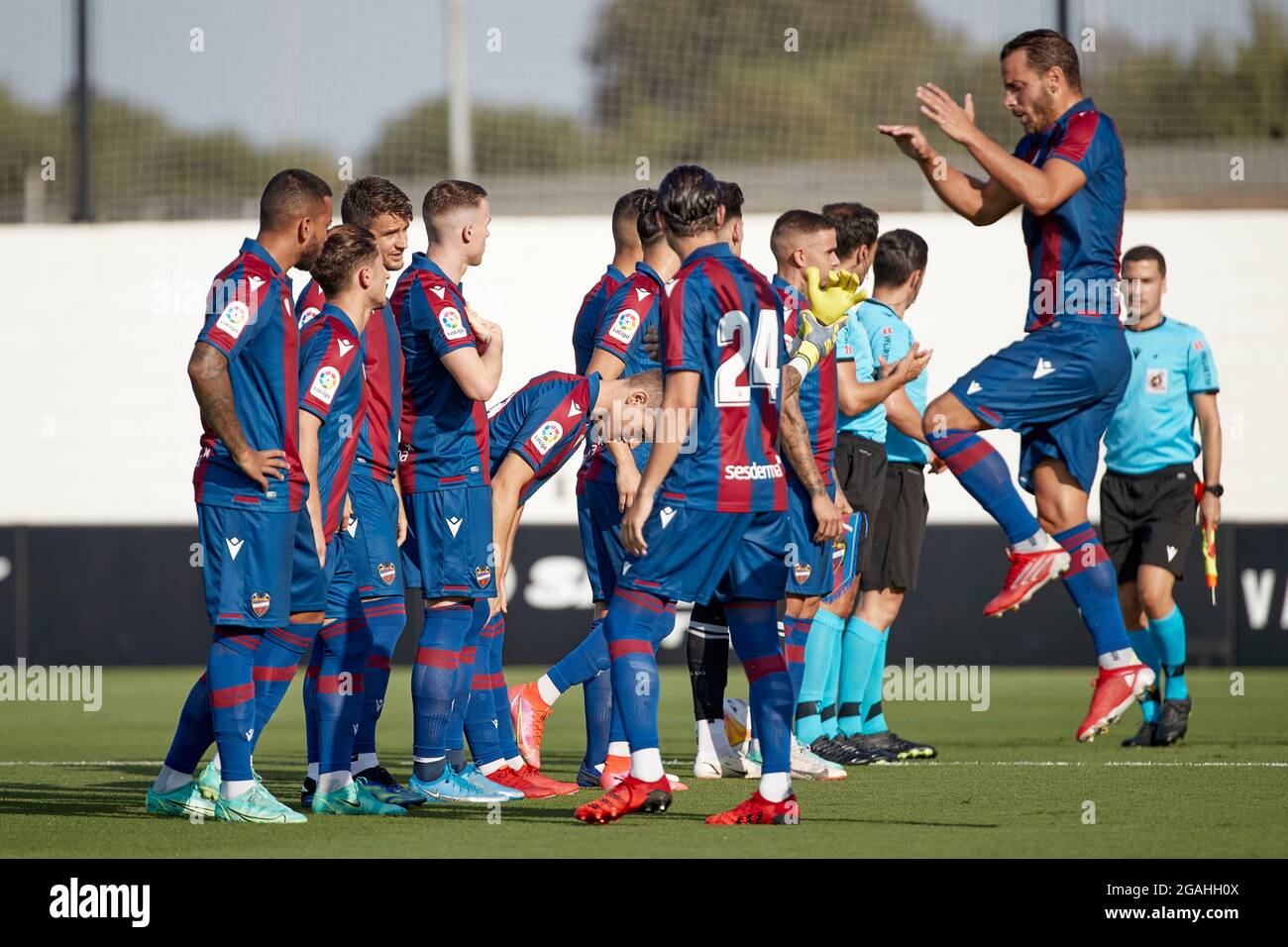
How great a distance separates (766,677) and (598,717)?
60.4 inches

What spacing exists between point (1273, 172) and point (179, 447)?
1040 cm

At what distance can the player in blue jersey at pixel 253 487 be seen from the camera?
19.1 ft

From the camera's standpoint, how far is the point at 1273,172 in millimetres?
15992

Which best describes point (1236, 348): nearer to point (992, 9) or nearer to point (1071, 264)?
point (992, 9)

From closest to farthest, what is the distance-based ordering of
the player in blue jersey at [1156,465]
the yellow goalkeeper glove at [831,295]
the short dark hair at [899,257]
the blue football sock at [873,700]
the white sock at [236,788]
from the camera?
the white sock at [236,788]
the yellow goalkeeper glove at [831,295]
the short dark hair at [899,257]
the blue football sock at [873,700]
the player in blue jersey at [1156,465]

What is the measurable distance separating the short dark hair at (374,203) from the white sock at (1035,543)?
2674 millimetres

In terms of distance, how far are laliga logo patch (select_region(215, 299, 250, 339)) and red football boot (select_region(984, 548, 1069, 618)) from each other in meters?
2.80

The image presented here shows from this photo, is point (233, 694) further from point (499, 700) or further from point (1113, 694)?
point (1113, 694)

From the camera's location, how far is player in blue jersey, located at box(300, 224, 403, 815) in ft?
20.2

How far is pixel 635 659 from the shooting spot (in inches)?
229

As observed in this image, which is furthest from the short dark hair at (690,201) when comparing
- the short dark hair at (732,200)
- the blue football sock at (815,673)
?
the blue football sock at (815,673)

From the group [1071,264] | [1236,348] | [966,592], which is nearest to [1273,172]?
[1236,348]

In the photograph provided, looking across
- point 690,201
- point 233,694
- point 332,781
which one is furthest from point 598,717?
point 690,201

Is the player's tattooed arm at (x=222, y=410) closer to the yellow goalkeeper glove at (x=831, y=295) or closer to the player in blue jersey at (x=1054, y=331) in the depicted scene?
the yellow goalkeeper glove at (x=831, y=295)
